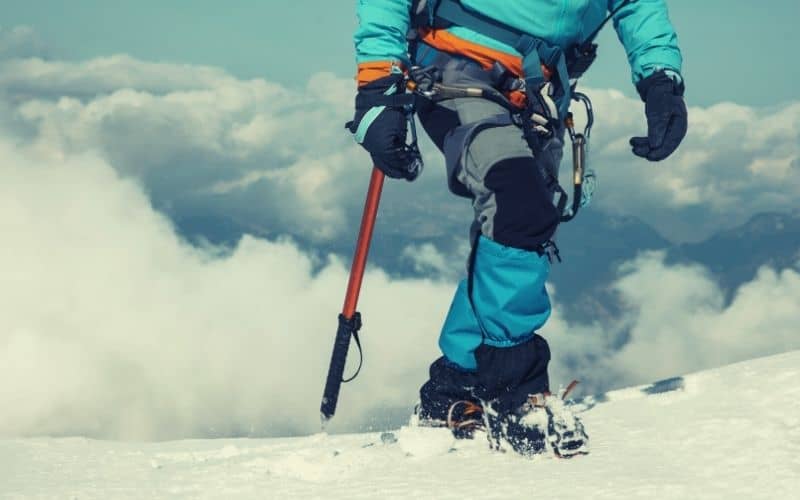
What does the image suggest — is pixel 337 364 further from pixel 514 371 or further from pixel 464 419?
pixel 514 371

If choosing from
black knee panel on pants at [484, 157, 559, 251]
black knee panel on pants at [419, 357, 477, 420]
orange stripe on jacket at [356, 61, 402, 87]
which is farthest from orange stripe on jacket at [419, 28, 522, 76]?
black knee panel on pants at [419, 357, 477, 420]

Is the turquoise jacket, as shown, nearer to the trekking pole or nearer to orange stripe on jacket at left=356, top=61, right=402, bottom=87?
orange stripe on jacket at left=356, top=61, right=402, bottom=87

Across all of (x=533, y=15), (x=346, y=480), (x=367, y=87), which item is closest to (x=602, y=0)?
(x=533, y=15)

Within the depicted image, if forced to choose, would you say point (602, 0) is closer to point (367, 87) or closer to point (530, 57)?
point (530, 57)

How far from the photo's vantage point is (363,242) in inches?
174

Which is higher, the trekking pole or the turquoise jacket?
the turquoise jacket

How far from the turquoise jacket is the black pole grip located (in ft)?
4.68

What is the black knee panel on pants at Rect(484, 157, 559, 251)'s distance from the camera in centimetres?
344

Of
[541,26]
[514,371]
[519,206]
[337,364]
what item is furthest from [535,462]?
[541,26]

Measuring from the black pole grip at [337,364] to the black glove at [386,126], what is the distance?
1055 millimetres

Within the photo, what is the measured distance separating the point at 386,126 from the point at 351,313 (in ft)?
4.02

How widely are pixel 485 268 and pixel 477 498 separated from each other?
3.19 ft

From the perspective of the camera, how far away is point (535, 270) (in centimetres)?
355

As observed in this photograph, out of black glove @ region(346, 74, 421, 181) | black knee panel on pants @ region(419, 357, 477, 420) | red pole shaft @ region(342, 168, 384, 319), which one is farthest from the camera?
red pole shaft @ region(342, 168, 384, 319)
